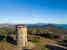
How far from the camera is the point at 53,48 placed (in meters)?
15.2

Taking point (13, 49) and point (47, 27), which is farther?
point (47, 27)

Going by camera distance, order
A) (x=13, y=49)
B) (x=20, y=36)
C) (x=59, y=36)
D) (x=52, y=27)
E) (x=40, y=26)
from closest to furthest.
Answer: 1. (x=13, y=49)
2. (x=20, y=36)
3. (x=59, y=36)
4. (x=52, y=27)
5. (x=40, y=26)

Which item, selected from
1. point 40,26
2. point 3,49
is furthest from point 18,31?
point 40,26

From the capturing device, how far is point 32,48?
13.8 m

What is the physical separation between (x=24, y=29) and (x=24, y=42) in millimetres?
1161

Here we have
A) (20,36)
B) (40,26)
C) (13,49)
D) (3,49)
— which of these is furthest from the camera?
(40,26)

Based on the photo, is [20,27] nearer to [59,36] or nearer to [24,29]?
[24,29]

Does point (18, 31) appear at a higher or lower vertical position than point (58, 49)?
higher

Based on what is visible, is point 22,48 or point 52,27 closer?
point 22,48

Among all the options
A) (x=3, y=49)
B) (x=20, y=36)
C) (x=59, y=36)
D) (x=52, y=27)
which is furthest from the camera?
(x=52, y=27)

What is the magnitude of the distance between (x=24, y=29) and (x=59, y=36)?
943 centimetres

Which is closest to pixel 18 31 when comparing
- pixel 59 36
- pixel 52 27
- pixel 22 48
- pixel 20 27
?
pixel 20 27

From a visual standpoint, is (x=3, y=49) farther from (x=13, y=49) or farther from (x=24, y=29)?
(x=24, y=29)

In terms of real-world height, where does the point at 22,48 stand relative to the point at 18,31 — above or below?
below
